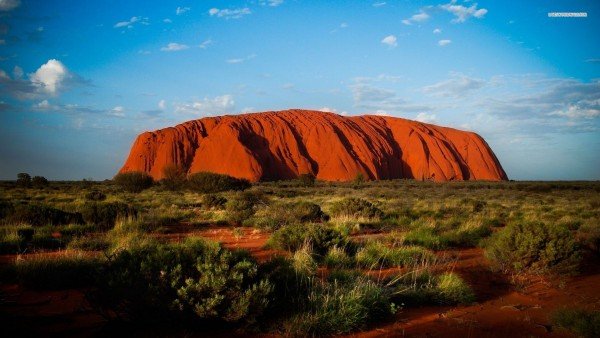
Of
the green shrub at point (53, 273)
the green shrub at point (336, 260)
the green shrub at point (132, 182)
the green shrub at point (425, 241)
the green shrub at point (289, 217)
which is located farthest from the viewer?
the green shrub at point (132, 182)

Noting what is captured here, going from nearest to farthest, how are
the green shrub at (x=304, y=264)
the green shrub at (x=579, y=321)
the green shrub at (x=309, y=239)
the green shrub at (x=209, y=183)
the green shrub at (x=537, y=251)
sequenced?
the green shrub at (x=579, y=321) < the green shrub at (x=304, y=264) < the green shrub at (x=537, y=251) < the green shrub at (x=309, y=239) < the green shrub at (x=209, y=183)

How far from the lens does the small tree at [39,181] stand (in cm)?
3544

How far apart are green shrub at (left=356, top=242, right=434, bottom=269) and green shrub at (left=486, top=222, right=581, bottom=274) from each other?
1.27 m

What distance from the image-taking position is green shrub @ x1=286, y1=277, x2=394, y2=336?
3505 millimetres

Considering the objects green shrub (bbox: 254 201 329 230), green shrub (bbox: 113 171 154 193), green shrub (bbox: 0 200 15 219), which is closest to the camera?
green shrub (bbox: 0 200 15 219)

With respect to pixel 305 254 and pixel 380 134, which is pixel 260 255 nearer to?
pixel 305 254

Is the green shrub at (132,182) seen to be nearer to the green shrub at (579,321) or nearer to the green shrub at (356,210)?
the green shrub at (356,210)

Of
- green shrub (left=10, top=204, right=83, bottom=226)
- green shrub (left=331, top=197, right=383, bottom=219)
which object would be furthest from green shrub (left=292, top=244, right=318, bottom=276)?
green shrub (left=10, top=204, right=83, bottom=226)

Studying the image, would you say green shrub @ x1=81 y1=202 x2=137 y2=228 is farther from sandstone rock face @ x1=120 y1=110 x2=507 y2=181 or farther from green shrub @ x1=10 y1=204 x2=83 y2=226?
sandstone rock face @ x1=120 y1=110 x2=507 y2=181

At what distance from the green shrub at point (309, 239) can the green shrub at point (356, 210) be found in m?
5.13

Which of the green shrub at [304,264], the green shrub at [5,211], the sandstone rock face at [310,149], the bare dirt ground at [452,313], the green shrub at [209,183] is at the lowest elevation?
the bare dirt ground at [452,313]

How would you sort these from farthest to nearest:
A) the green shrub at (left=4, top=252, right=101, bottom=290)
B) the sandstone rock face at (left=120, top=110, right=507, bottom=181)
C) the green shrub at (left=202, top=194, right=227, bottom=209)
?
the sandstone rock face at (left=120, top=110, right=507, bottom=181), the green shrub at (left=202, top=194, right=227, bottom=209), the green shrub at (left=4, top=252, right=101, bottom=290)

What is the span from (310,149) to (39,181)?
41128 millimetres

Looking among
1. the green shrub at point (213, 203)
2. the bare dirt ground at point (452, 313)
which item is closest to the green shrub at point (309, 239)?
the bare dirt ground at point (452, 313)
